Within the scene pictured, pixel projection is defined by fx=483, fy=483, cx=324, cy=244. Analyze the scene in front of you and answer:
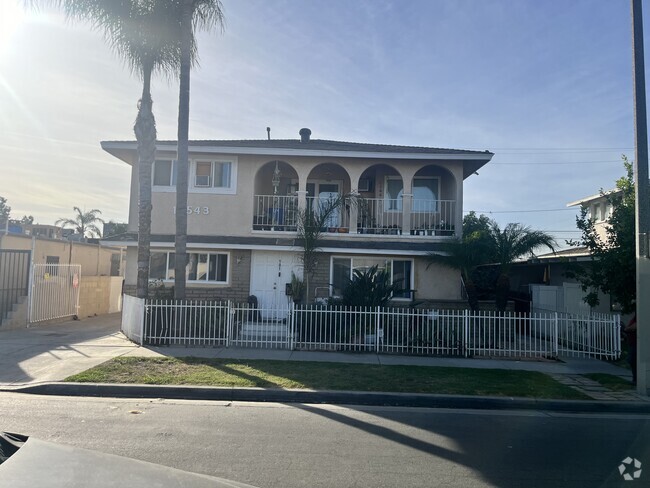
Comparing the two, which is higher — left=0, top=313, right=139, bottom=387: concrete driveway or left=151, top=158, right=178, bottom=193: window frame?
left=151, top=158, right=178, bottom=193: window frame

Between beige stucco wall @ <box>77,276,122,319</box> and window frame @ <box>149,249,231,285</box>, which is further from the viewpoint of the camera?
beige stucco wall @ <box>77,276,122,319</box>

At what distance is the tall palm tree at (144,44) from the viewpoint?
12.2 metres

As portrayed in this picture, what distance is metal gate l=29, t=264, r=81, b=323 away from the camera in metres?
15.2

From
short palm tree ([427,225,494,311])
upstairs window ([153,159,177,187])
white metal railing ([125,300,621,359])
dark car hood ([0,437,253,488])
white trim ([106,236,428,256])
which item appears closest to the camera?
dark car hood ([0,437,253,488])

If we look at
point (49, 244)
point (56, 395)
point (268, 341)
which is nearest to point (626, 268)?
point (268, 341)

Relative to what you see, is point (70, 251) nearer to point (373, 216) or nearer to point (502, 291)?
point (373, 216)

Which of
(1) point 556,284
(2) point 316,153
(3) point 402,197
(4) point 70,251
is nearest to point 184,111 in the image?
(2) point 316,153

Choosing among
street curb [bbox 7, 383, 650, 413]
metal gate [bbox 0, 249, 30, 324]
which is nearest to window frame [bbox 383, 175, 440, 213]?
street curb [bbox 7, 383, 650, 413]

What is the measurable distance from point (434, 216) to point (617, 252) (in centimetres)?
628

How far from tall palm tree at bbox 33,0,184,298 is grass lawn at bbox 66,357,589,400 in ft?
13.4

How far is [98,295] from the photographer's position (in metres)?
20.7

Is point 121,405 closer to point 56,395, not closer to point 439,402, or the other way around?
point 56,395

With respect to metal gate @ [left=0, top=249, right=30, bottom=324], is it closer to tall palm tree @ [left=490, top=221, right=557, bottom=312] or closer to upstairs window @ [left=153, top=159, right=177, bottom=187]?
upstairs window @ [left=153, top=159, right=177, bottom=187]

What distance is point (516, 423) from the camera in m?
6.80
